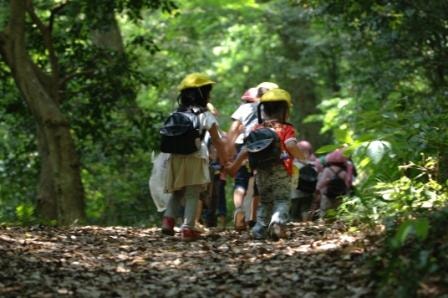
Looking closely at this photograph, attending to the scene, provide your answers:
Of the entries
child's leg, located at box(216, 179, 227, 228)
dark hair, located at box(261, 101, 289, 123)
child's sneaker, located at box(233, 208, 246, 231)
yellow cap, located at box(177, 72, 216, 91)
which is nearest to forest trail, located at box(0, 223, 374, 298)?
child's sneaker, located at box(233, 208, 246, 231)

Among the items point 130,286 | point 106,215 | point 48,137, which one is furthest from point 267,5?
point 130,286

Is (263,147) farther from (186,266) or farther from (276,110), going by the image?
(186,266)

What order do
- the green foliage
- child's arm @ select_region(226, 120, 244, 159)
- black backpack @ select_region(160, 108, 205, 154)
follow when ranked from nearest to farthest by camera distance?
1. the green foliage
2. black backpack @ select_region(160, 108, 205, 154)
3. child's arm @ select_region(226, 120, 244, 159)

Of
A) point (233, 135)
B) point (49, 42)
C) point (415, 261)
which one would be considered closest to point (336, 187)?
point (233, 135)

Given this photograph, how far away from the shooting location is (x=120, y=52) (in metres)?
13.5

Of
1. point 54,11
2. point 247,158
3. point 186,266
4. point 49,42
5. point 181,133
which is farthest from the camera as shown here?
point 49,42

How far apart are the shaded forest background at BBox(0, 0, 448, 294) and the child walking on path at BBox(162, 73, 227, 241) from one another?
1457 millimetres

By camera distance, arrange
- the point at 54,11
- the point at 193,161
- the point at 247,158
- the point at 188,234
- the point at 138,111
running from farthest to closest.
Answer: the point at 138,111 → the point at 54,11 → the point at 247,158 → the point at 193,161 → the point at 188,234

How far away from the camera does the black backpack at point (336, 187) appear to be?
1265 cm

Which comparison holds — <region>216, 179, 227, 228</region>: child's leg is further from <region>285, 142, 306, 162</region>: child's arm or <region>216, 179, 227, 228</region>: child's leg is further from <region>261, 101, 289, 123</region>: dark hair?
<region>285, 142, 306, 162</region>: child's arm

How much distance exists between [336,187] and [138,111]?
12.8 ft

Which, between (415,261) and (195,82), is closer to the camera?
(415,261)

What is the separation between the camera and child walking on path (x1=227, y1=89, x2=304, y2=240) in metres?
7.92

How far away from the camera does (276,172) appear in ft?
26.3
